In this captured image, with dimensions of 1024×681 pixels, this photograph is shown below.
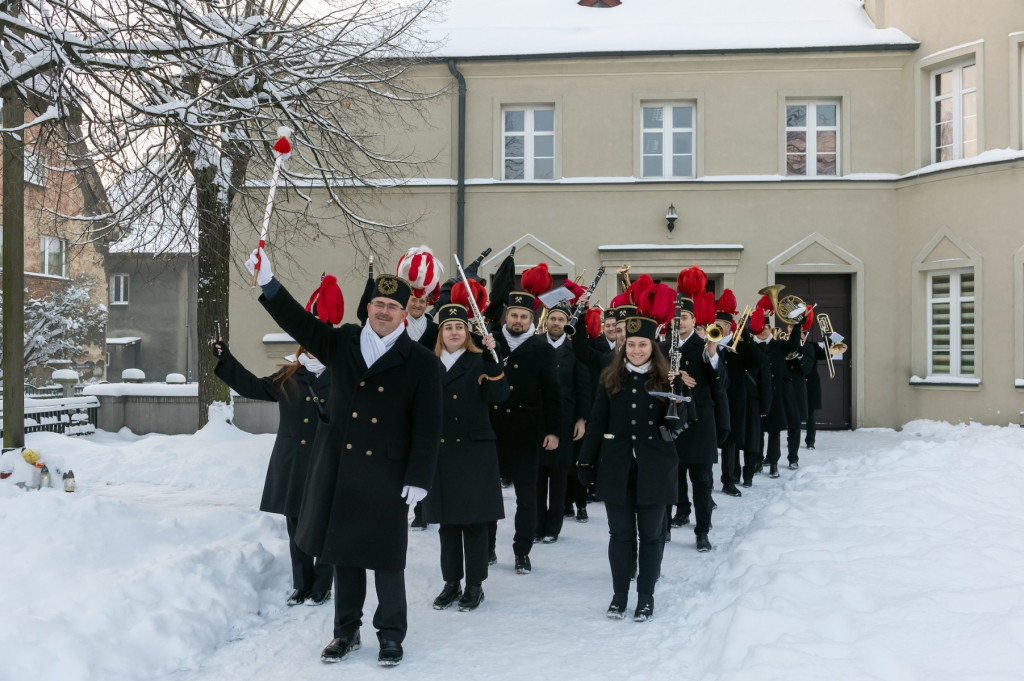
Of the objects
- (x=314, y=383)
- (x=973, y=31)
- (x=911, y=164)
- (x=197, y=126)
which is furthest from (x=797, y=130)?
(x=314, y=383)

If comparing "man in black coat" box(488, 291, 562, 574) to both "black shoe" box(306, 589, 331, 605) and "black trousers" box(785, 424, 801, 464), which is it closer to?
"black shoe" box(306, 589, 331, 605)

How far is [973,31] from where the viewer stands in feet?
55.8

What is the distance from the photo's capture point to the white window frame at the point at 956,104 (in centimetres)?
1706

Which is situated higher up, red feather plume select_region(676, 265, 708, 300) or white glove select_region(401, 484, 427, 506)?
red feather plume select_region(676, 265, 708, 300)

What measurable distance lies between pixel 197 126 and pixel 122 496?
168 inches

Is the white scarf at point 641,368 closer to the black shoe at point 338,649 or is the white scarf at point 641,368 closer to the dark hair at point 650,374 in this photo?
the dark hair at point 650,374

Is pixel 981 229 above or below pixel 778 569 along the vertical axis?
above

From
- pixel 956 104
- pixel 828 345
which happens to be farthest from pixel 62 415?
pixel 956 104

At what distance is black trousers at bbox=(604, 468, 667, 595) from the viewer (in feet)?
18.9

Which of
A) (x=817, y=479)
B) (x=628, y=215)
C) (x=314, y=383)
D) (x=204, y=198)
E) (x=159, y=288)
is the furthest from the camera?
(x=159, y=288)

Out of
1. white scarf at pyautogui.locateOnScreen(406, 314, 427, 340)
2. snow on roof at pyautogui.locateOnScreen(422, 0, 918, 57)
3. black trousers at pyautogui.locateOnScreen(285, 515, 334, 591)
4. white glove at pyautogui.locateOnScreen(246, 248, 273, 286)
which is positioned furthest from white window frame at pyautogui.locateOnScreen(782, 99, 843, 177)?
white glove at pyautogui.locateOnScreen(246, 248, 273, 286)

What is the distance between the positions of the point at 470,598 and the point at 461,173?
13.6 meters

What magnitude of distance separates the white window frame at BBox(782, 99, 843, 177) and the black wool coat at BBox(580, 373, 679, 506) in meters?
13.8

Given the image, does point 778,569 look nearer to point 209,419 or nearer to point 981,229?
point 209,419
